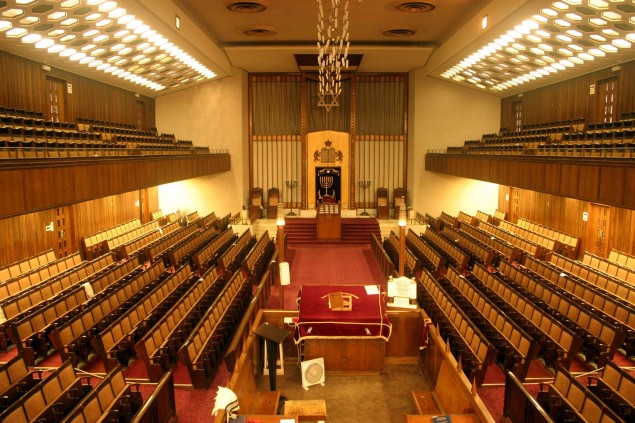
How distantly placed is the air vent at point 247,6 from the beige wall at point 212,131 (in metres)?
5.98

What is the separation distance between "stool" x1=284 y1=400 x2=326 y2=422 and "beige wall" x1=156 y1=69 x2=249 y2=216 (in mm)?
14401

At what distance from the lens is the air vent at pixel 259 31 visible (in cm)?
1527

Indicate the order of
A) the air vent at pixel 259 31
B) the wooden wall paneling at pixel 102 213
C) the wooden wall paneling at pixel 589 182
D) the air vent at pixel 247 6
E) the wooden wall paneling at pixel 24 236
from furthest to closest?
the air vent at pixel 259 31, the wooden wall paneling at pixel 102 213, the air vent at pixel 247 6, the wooden wall paneling at pixel 24 236, the wooden wall paneling at pixel 589 182

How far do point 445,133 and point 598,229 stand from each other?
805cm

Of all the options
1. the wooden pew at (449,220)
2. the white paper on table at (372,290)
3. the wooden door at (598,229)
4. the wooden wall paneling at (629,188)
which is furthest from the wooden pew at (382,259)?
the wooden door at (598,229)

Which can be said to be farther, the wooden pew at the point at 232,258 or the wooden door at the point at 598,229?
the wooden door at the point at 598,229

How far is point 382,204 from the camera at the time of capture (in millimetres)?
20016

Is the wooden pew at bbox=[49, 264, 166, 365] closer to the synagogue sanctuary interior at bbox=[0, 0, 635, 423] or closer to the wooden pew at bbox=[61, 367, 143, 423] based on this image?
the synagogue sanctuary interior at bbox=[0, 0, 635, 423]

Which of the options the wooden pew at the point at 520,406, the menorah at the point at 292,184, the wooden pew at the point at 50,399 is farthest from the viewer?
the menorah at the point at 292,184

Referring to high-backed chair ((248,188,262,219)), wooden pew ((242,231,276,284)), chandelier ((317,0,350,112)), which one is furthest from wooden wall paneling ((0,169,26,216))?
high-backed chair ((248,188,262,219))

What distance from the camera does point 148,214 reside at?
62.5 ft

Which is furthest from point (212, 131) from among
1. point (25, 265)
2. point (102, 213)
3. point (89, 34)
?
point (25, 265)

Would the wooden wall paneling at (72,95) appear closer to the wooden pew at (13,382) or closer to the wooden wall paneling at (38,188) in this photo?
the wooden wall paneling at (38,188)

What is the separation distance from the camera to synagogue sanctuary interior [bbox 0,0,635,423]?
6.26 meters
